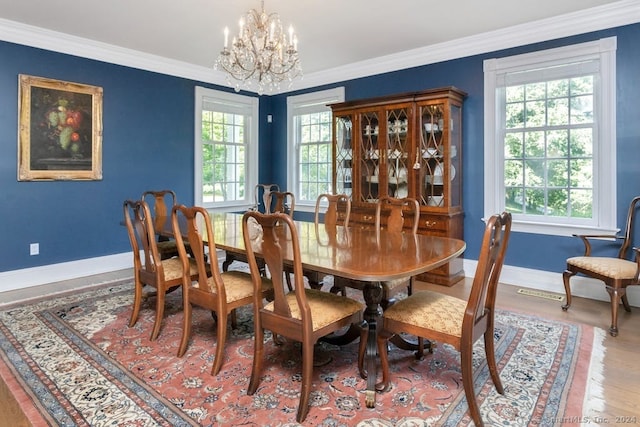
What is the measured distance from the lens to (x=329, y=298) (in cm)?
221

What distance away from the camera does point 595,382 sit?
218cm

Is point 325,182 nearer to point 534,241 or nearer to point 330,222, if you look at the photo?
point 330,222

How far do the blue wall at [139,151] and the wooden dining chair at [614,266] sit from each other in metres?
0.18

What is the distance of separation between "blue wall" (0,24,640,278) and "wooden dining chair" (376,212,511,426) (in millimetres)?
2370

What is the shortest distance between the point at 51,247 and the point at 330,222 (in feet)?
10.2

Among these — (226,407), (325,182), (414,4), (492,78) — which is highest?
(414,4)

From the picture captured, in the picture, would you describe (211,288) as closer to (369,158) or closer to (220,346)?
(220,346)

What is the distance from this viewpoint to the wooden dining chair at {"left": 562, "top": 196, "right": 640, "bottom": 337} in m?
2.89

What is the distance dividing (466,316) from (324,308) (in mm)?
699

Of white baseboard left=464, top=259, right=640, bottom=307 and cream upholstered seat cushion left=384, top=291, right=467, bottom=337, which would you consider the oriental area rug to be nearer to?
cream upholstered seat cushion left=384, top=291, right=467, bottom=337

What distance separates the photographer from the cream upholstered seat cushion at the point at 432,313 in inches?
75.3

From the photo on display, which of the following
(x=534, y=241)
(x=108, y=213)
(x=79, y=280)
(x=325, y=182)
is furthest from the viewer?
(x=325, y=182)

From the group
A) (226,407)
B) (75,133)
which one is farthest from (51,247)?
(226,407)

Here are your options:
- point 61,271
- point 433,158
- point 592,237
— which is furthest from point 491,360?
point 61,271
